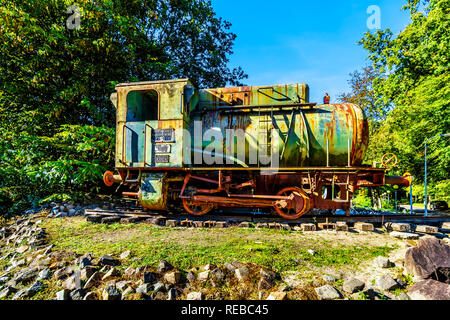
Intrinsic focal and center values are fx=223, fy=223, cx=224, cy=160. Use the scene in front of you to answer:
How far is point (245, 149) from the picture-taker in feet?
21.5

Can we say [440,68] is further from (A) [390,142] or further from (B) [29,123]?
(B) [29,123]

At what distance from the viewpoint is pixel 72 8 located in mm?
9516

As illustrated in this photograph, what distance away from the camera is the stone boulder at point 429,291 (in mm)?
2804

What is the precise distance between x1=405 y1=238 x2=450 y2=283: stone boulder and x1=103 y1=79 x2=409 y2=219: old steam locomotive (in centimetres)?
244

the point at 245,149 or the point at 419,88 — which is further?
the point at 419,88

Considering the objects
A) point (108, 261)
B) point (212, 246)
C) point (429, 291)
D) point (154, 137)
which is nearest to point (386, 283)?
point (429, 291)

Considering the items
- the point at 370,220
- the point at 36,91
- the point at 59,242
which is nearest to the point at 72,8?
the point at 36,91

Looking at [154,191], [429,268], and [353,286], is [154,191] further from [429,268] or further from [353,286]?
[429,268]

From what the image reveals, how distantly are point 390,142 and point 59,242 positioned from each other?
17.0 m

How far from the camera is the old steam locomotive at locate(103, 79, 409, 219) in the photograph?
627cm

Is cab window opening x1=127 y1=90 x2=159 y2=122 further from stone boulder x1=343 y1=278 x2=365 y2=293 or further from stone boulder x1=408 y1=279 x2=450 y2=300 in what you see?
stone boulder x1=408 y1=279 x2=450 y2=300

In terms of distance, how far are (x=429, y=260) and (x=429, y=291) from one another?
742mm

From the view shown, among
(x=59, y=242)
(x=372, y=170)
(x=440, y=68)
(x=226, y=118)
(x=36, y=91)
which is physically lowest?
(x=59, y=242)

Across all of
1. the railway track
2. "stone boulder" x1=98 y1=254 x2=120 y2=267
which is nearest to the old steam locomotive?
the railway track
